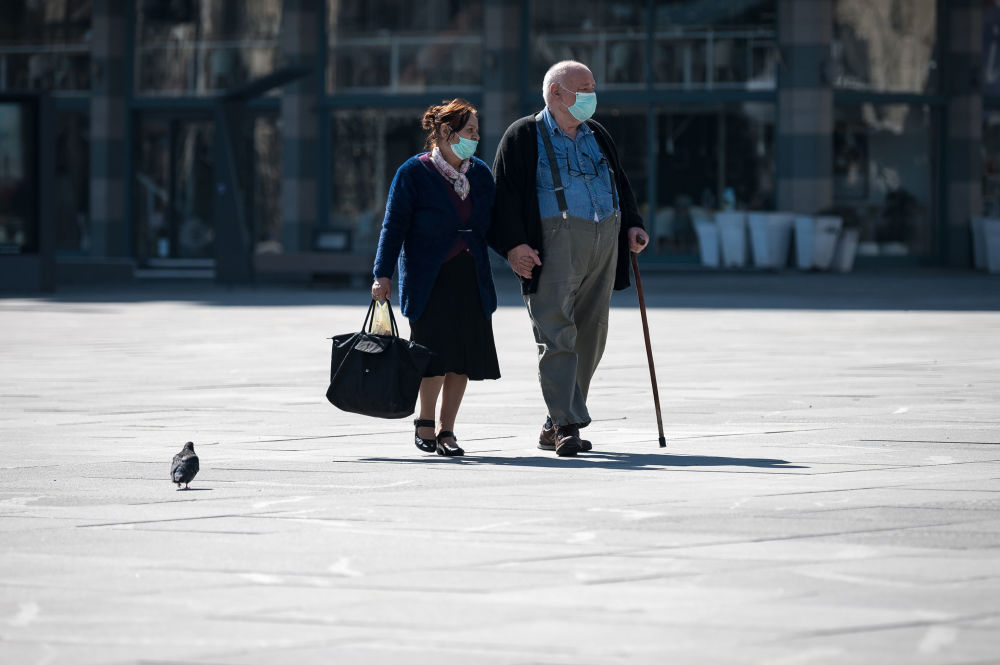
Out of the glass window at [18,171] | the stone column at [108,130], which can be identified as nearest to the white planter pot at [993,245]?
the glass window at [18,171]

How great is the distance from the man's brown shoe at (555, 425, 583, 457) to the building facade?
16882mm

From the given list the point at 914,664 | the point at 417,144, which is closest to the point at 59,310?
the point at 417,144

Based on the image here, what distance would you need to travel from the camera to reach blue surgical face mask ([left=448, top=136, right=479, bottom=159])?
844 cm

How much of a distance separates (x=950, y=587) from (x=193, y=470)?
10.5 feet

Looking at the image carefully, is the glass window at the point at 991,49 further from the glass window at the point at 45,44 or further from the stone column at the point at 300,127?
the glass window at the point at 45,44

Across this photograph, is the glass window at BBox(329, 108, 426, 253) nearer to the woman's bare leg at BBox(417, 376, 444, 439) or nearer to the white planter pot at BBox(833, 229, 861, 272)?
the white planter pot at BBox(833, 229, 861, 272)

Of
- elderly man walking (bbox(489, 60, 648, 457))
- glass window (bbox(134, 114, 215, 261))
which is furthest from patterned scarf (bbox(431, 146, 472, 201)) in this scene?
glass window (bbox(134, 114, 215, 261))

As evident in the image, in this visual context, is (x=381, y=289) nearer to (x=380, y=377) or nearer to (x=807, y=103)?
(x=380, y=377)

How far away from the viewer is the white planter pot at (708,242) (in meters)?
27.6

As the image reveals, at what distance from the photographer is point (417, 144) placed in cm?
2972

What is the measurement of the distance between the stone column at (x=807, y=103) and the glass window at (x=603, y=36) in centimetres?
243

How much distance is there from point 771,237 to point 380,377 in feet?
63.5

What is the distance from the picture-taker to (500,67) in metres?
29.0

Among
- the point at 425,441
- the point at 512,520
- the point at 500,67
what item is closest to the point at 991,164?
the point at 500,67
